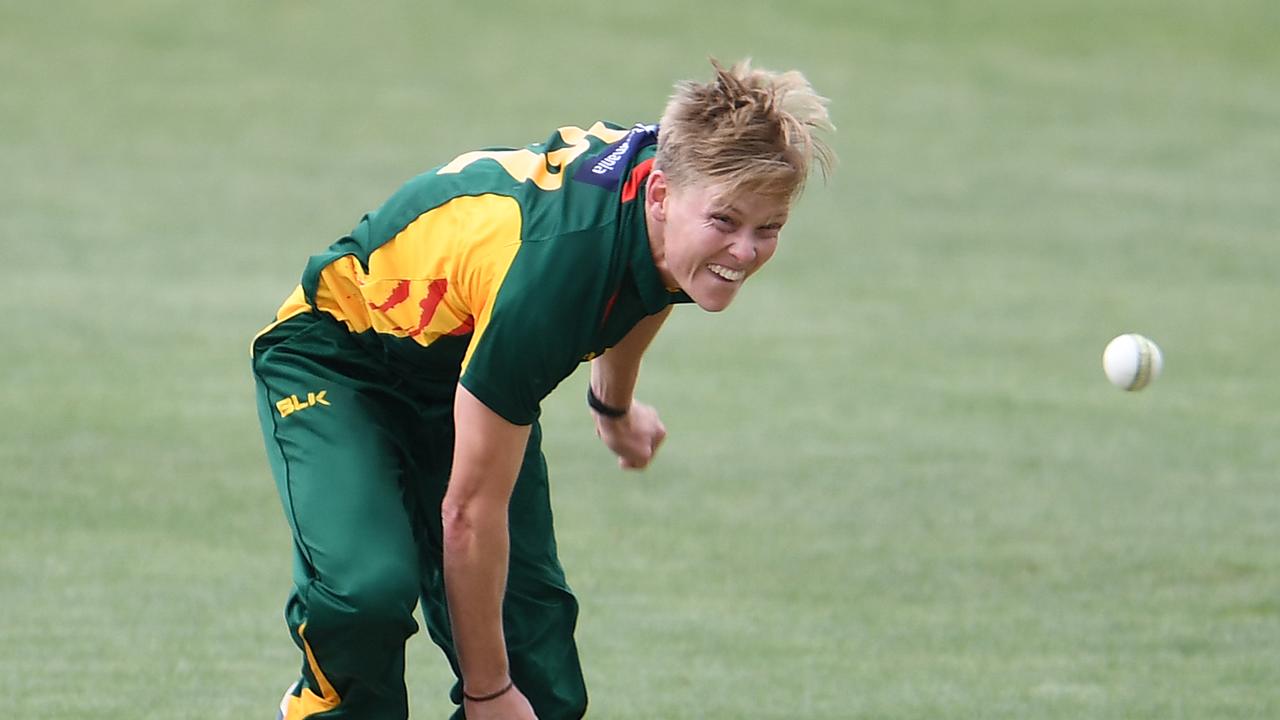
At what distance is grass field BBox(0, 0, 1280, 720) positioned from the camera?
698cm

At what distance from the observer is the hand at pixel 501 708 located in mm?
4465

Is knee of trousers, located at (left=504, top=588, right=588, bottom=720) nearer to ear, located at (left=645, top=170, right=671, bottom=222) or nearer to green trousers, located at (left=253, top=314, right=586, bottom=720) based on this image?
green trousers, located at (left=253, top=314, right=586, bottom=720)

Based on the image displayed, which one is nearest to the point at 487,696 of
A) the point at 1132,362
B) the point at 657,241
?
the point at 657,241

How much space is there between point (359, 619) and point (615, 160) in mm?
1167

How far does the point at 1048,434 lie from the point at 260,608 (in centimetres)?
477

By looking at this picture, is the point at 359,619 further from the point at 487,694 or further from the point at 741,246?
the point at 741,246

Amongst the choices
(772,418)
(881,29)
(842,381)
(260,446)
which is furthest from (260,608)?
(881,29)

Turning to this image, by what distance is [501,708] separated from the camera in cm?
Result: 446

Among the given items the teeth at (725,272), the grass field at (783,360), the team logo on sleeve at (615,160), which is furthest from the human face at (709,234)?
the grass field at (783,360)

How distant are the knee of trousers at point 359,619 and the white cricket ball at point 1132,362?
3.32 m

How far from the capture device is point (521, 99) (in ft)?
66.5

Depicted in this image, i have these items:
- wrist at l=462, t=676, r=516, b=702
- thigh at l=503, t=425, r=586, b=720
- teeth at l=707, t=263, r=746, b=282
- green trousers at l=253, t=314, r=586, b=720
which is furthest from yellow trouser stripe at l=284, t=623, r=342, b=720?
teeth at l=707, t=263, r=746, b=282

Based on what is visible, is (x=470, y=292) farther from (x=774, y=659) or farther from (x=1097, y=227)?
(x=1097, y=227)

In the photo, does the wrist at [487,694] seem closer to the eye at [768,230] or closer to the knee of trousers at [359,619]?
the knee of trousers at [359,619]
